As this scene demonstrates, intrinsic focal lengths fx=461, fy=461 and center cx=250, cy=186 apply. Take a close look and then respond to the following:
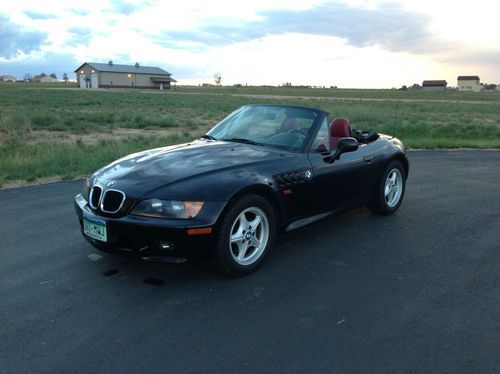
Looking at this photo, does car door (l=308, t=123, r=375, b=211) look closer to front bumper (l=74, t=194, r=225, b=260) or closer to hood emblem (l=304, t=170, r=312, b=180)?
hood emblem (l=304, t=170, r=312, b=180)

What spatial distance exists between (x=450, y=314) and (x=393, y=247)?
147 centimetres

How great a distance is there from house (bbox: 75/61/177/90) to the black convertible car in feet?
370

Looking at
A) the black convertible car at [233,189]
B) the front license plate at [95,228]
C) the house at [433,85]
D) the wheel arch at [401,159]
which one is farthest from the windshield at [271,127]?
the house at [433,85]

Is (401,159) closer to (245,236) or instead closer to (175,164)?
(245,236)

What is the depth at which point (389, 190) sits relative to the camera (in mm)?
6160

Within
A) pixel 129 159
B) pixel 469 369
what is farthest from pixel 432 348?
pixel 129 159

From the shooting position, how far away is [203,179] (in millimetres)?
3803

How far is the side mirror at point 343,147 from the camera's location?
4.79 meters

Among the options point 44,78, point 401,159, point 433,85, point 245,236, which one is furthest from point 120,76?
point 245,236

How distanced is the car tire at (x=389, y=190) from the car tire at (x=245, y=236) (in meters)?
2.17

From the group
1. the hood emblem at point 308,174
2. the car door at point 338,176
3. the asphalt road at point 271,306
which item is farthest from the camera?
the car door at point 338,176

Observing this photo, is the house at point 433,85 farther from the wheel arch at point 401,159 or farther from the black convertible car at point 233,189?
the black convertible car at point 233,189

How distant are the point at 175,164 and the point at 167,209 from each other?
668 mm

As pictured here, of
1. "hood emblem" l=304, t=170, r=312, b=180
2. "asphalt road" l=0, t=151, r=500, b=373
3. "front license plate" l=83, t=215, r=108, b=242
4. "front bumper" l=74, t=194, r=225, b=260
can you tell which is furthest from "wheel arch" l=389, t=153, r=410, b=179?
"front license plate" l=83, t=215, r=108, b=242
